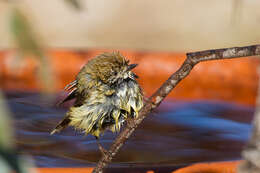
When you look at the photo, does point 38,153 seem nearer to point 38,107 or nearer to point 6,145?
point 38,107

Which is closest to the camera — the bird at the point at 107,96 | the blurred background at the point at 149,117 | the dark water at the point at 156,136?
the blurred background at the point at 149,117

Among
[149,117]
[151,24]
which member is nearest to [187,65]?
[149,117]

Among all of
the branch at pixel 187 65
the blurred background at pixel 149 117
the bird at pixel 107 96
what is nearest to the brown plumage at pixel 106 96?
the bird at pixel 107 96

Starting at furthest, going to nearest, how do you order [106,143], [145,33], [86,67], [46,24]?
[145,33], [46,24], [106,143], [86,67]

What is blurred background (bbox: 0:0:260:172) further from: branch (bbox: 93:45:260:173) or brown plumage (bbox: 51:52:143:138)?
branch (bbox: 93:45:260:173)

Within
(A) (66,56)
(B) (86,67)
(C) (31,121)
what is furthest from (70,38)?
(B) (86,67)

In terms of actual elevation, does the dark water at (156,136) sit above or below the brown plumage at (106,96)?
below

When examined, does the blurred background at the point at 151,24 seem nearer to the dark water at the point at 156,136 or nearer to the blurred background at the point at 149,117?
the blurred background at the point at 149,117
